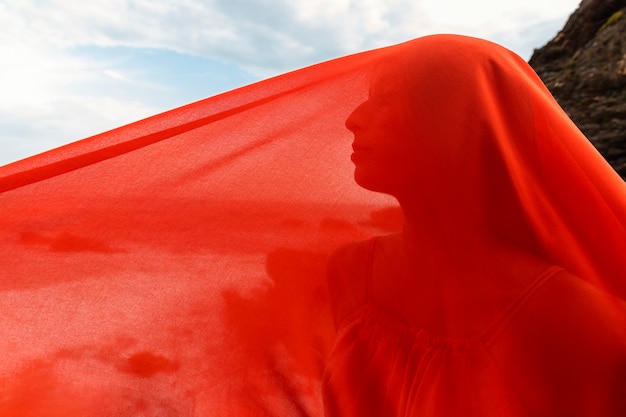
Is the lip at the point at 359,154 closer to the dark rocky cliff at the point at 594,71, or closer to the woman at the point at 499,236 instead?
the woman at the point at 499,236

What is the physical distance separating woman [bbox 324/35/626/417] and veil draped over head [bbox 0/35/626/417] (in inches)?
9.2

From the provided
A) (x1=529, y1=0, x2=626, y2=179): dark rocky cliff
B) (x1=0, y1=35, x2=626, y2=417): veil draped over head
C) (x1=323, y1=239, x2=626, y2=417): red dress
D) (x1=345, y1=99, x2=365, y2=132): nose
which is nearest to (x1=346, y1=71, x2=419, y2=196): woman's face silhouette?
(x1=345, y1=99, x2=365, y2=132): nose

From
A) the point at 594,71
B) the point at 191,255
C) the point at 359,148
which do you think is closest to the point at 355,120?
the point at 359,148

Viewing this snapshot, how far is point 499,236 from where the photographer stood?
3.87ft

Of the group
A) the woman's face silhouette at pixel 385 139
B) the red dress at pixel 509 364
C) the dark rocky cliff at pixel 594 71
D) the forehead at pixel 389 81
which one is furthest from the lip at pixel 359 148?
the dark rocky cliff at pixel 594 71

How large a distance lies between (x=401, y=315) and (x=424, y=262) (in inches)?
5.3

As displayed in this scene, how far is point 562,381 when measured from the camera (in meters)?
1.10

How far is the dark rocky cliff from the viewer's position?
4.11 metres

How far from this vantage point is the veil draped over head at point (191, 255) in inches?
56.9

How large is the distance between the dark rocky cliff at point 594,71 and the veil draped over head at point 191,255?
3100 millimetres

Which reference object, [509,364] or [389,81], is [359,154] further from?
[509,364]

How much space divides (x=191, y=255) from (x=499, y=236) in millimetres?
708

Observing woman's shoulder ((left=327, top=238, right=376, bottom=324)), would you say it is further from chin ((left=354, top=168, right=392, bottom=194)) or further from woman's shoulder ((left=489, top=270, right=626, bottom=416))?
woman's shoulder ((left=489, top=270, right=626, bottom=416))

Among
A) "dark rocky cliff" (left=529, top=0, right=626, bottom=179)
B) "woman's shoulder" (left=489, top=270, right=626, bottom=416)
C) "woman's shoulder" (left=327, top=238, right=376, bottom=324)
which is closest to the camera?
"woman's shoulder" (left=489, top=270, right=626, bottom=416)
